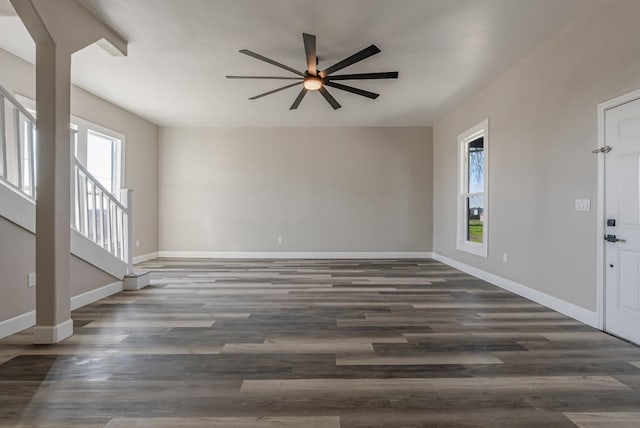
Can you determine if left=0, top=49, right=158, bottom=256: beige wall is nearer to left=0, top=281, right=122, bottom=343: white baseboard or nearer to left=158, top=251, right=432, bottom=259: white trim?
left=158, top=251, right=432, bottom=259: white trim

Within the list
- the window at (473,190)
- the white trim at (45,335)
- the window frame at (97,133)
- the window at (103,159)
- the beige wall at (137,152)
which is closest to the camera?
the white trim at (45,335)

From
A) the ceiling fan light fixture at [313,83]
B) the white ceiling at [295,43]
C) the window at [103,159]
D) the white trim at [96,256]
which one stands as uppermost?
the white ceiling at [295,43]

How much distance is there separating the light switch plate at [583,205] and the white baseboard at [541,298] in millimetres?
962

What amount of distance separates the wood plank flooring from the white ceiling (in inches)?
117

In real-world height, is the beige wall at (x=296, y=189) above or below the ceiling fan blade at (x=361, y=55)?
below

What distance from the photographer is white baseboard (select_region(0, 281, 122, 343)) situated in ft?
8.59

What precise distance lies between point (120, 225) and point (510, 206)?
17.6ft

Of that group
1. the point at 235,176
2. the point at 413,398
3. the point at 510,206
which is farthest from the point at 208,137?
the point at 413,398

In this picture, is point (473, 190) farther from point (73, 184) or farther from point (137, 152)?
point (137, 152)

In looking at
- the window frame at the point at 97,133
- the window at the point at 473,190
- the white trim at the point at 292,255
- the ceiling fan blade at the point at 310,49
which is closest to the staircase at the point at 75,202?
the window frame at the point at 97,133

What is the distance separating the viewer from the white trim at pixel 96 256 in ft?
Answer: 11.1

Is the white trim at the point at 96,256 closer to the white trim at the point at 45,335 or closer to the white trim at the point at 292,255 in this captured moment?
the white trim at the point at 45,335

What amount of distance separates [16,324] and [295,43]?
12.5 feet

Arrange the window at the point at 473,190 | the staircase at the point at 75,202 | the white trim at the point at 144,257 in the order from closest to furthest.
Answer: the staircase at the point at 75,202
the window at the point at 473,190
the white trim at the point at 144,257
